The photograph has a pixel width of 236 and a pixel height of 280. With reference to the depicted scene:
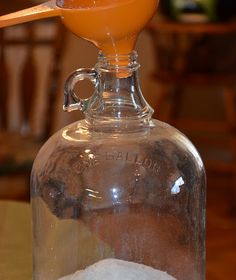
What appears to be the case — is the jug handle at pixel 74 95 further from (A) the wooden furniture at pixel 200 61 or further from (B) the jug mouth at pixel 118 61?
(A) the wooden furniture at pixel 200 61

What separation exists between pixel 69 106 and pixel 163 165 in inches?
3.7

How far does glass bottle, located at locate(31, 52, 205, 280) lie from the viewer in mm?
653

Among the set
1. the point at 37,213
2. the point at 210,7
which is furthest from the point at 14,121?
the point at 37,213

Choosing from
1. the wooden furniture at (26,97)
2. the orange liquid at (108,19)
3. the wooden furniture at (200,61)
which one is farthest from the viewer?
the wooden furniture at (200,61)

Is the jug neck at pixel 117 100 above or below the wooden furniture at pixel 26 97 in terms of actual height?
above

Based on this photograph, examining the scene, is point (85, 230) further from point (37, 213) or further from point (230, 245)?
point (230, 245)

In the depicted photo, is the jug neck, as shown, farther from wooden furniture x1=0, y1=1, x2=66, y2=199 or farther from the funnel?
wooden furniture x1=0, y1=1, x2=66, y2=199

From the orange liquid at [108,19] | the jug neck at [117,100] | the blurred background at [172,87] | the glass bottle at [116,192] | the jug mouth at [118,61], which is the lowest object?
the blurred background at [172,87]

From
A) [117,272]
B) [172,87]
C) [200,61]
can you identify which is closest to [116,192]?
[117,272]

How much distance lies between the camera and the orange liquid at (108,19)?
58 cm

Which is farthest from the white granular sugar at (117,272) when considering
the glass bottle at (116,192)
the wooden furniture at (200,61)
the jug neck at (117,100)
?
the wooden furniture at (200,61)

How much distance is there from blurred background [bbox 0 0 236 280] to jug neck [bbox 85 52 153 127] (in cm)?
104

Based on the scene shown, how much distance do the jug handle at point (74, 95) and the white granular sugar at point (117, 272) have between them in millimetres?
132

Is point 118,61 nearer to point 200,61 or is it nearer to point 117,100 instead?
point 117,100
